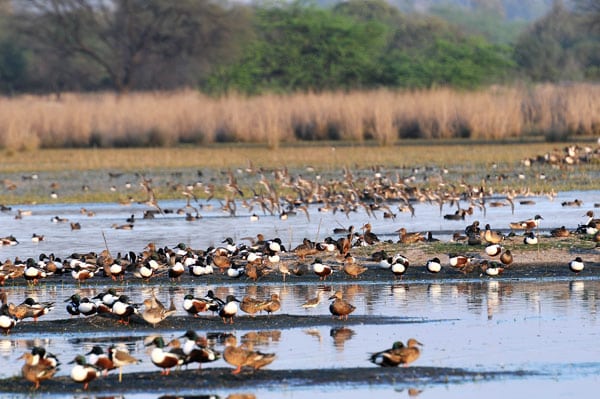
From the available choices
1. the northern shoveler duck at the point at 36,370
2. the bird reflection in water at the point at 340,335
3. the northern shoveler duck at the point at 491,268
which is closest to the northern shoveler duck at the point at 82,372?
the northern shoveler duck at the point at 36,370

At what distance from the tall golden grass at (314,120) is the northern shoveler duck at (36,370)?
32.4m

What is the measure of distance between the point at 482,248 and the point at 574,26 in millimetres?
81181

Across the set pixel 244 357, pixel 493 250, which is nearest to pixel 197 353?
pixel 244 357

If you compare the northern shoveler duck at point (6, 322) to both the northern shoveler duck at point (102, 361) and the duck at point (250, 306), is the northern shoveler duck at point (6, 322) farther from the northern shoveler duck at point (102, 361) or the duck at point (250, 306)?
the northern shoveler duck at point (102, 361)

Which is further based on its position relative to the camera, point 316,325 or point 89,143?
point 89,143

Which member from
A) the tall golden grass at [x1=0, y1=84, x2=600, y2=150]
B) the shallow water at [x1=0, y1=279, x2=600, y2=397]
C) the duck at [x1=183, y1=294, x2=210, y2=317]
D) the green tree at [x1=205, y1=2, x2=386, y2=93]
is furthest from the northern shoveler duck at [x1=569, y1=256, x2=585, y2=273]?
the green tree at [x1=205, y1=2, x2=386, y2=93]

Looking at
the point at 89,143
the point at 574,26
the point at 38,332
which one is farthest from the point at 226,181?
the point at 574,26

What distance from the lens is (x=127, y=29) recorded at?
2648 inches

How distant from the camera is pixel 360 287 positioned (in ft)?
52.4

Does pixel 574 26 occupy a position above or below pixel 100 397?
above

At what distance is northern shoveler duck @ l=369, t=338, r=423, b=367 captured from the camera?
11.0 metres

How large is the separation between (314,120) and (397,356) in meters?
35.3

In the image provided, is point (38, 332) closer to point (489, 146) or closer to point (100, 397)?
point (100, 397)

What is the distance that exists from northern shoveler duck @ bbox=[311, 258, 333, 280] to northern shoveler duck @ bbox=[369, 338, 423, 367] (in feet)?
16.6
